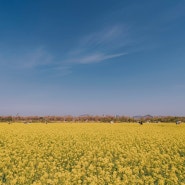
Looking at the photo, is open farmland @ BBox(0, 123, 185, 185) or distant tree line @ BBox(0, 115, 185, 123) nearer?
open farmland @ BBox(0, 123, 185, 185)

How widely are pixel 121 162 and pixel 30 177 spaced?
3.75 meters

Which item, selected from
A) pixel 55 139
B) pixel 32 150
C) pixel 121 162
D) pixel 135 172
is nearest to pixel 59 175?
pixel 135 172

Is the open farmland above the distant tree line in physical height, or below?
below

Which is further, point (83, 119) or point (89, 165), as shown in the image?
point (83, 119)

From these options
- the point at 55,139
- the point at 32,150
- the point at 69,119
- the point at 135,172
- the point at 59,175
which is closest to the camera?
the point at 59,175

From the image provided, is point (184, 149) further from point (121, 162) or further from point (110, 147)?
point (121, 162)

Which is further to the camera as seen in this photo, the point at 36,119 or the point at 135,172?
the point at 36,119

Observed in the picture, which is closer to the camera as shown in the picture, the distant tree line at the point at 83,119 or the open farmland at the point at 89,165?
the open farmland at the point at 89,165

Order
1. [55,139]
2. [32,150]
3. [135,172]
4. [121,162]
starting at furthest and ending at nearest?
[55,139] < [32,150] < [121,162] < [135,172]

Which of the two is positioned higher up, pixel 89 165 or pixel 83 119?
pixel 83 119

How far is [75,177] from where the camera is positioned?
769cm

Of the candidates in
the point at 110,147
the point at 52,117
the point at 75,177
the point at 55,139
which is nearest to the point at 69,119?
the point at 52,117

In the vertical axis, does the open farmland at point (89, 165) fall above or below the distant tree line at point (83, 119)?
below

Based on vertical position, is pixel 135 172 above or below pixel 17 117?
below
